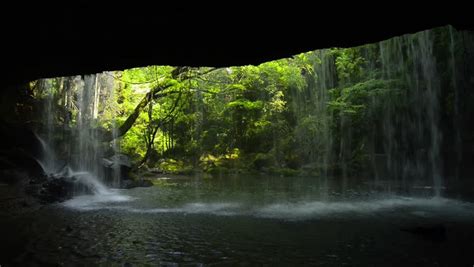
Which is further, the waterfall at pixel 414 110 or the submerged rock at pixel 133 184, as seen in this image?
the waterfall at pixel 414 110

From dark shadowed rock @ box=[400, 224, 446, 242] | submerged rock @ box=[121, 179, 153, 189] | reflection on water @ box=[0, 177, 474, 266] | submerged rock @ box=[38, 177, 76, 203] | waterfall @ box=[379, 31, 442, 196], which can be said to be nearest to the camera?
reflection on water @ box=[0, 177, 474, 266]

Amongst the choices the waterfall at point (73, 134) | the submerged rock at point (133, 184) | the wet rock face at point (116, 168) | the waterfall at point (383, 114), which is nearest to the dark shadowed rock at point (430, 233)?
the waterfall at point (383, 114)

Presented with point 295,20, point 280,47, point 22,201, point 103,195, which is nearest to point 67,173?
point 103,195

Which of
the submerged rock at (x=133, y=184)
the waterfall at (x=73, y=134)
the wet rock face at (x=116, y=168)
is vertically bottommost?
the submerged rock at (x=133, y=184)

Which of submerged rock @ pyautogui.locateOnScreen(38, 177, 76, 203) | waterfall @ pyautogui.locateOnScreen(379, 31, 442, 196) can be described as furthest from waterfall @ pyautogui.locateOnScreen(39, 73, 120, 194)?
waterfall @ pyautogui.locateOnScreen(379, 31, 442, 196)

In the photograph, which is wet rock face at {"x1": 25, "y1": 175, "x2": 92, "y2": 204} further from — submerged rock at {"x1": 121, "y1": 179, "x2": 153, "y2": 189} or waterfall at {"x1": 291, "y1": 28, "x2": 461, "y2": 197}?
waterfall at {"x1": 291, "y1": 28, "x2": 461, "y2": 197}

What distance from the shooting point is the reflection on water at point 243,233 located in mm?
5852

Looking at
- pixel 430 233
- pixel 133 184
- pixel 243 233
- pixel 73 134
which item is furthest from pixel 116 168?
pixel 430 233

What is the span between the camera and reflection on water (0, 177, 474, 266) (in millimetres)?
5852

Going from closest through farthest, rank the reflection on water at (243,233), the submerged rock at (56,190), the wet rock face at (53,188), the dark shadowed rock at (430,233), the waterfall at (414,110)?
1. the reflection on water at (243,233)
2. the dark shadowed rock at (430,233)
3. the wet rock face at (53,188)
4. the submerged rock at (56,190)
5. the waterfall at (414,110)

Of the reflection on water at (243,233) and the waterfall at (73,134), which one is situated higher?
the waterfall at (73,134)

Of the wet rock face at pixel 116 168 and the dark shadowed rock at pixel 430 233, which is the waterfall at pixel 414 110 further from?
the wet rock face at pixel 116 168

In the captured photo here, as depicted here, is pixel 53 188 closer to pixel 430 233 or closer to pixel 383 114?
pixel 430 233

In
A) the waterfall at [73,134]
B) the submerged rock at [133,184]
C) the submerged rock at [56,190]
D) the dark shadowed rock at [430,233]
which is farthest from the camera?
the submerged rock at [133,184]
